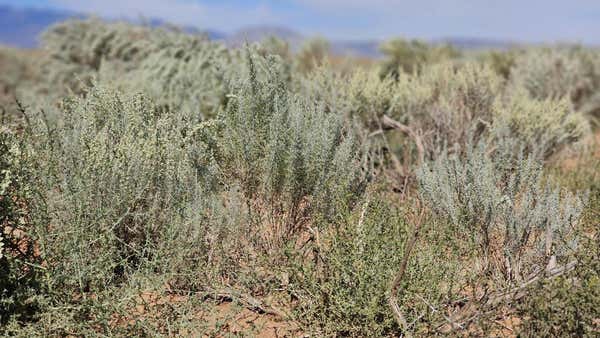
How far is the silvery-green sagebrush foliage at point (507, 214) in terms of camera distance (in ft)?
11.9

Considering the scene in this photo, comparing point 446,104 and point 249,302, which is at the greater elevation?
point 446,104

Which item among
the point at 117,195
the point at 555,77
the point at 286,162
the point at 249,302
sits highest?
the point at 555,77

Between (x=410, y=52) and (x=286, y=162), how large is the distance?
1643cm

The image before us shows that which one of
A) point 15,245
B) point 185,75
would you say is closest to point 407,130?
point 185,75

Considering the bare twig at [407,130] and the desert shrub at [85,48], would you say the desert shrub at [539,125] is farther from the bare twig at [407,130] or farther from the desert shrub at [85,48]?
the desert shrub at [85,48]

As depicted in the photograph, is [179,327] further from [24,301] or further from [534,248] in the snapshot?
[534,248]

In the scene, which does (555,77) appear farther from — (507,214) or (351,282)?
(351,282)

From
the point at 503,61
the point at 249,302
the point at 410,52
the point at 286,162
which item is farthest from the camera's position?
the point at 410,52

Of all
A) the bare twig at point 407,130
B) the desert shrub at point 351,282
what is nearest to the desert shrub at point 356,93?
the bare twig at point 407,130

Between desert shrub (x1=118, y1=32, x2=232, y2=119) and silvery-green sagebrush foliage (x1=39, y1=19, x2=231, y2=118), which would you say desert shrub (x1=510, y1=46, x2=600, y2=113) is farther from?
silvery-green sagebrush foliage (x1=39, y1=19, x2=231, y2=118)

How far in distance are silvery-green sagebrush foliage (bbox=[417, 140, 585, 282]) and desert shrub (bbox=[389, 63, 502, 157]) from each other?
6.54 feet

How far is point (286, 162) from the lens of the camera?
13.3 ft

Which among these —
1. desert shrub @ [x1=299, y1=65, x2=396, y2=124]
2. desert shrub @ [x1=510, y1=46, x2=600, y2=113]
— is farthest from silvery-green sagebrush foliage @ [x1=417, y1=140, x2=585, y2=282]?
desert shrub @ [x1=510, y1=46, x2=600, y2=113]

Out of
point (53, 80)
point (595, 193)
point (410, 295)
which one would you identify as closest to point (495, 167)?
point (595, 193)
